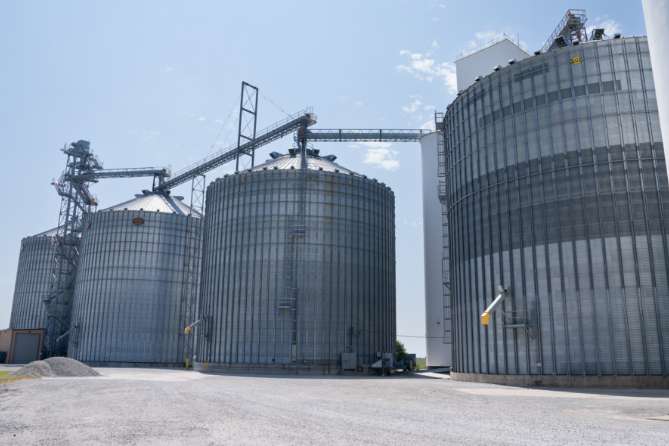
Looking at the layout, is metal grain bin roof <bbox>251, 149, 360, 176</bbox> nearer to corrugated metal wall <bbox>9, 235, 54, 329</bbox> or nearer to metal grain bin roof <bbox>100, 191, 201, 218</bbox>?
metal grain bin roof <bbox>100, 191, 201, 218</bbox>

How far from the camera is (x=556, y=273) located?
35.1 m

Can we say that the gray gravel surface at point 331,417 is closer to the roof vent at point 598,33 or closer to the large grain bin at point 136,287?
the roof vent at point 598,33

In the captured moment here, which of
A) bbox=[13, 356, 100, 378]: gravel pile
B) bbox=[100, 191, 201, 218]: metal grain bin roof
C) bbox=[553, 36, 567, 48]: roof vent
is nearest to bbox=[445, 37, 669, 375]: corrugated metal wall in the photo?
bbox=[553, 36, 567, 48]: roof vent

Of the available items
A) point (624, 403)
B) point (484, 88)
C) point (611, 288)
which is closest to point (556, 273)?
point (611, 288)

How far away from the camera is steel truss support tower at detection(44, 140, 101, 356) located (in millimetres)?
79250

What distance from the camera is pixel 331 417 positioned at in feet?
61.0

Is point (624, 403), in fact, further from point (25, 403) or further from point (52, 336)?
point (52, 336)

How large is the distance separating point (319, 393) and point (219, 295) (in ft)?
95.9

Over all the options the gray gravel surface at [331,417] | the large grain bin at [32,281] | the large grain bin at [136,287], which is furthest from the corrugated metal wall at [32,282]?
the gray gravel surface at [331,417]

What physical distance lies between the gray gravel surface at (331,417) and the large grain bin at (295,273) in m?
22.4

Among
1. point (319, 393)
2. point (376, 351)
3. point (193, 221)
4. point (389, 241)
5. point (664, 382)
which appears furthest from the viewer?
point (193, 221)

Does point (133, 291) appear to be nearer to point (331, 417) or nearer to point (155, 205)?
point (155, 205)

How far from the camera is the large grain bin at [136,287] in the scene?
68.6m

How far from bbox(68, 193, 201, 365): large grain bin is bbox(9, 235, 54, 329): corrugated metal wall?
17.1m
